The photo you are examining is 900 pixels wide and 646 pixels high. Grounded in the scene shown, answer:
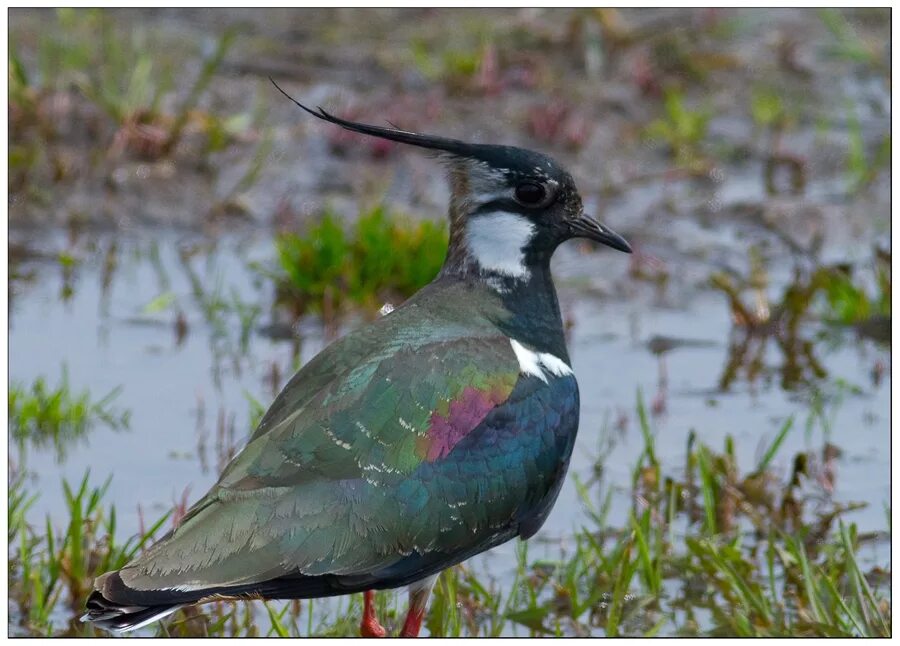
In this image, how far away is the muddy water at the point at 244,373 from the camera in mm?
5941

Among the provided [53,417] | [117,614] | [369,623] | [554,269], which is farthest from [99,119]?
[117,614]

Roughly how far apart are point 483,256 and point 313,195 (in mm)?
3573

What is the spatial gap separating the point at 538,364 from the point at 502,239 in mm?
446

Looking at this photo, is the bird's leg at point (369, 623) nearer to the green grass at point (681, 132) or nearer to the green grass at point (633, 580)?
→ the green grass at point (633, 580)

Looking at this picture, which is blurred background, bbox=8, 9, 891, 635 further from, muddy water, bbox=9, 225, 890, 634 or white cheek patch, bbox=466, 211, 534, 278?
white cheek patch, bbox=466, 211, 534, 278

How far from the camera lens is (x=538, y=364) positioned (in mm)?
4727

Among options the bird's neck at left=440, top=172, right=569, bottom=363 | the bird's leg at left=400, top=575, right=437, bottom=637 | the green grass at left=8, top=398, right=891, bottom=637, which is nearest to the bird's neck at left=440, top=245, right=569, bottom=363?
the bird's neck at left=440, top=172, right=569, bottom=363

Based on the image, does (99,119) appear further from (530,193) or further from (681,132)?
(530,193)

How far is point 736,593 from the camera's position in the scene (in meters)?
4.92

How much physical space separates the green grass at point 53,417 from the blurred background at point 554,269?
0.04 feet

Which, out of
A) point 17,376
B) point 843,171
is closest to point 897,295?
point 843,171

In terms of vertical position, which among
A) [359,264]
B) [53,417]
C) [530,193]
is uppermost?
[359,264]

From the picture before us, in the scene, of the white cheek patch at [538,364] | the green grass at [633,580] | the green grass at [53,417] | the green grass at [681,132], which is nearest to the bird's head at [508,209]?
the white cheek patch at [538,364]

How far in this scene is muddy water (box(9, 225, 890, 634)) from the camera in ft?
19.5
